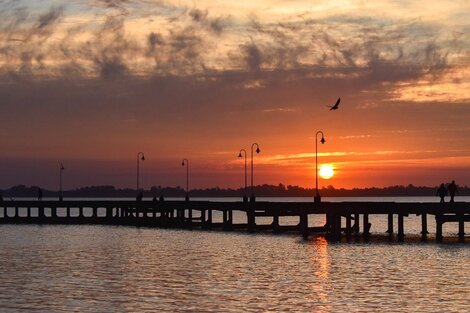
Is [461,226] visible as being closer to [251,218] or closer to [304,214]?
[304,214]

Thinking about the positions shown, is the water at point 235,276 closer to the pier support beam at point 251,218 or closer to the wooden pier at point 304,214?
the wooden pier at point 304,214

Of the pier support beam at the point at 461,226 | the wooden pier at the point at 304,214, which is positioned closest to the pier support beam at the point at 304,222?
the wooden pier at the point at 304,214

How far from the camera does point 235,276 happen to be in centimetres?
4597

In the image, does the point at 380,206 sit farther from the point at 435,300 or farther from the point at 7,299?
the point at 7,299

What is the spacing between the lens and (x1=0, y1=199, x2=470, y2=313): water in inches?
1401

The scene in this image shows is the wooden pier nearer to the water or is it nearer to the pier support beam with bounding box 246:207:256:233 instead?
the pier support beam with bounding box 246:207:256:233

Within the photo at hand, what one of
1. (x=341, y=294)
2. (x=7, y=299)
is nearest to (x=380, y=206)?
(x=341, y=294)

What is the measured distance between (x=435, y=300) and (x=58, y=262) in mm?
26796

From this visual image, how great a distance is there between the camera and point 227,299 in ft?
121

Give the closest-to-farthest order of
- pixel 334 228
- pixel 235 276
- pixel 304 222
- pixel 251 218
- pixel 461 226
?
1. pixel 235 276
2. pixel 461 226
3. pixel 334 228
4. pixel 304 222
5. pixel 251 218

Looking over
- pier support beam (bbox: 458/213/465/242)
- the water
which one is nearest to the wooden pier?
pier support beam (bbox: 458/213/465/242)

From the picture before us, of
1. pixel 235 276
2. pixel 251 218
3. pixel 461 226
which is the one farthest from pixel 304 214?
pixel 235 276

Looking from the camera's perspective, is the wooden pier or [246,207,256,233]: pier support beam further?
[246,207,256,233]: pier support beam

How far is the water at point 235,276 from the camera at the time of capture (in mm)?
35594
